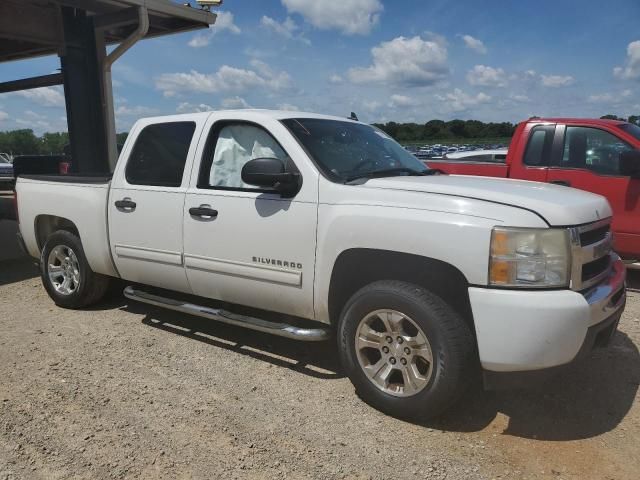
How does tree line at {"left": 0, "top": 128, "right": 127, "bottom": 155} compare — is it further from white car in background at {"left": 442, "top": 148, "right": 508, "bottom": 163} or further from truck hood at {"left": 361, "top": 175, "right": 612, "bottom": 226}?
truck hood at {"left": 361, "top": 175, "right": 612, "bottom": 226}

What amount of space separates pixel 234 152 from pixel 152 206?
838 mm

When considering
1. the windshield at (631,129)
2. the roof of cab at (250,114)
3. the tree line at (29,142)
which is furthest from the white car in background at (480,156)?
the tree line at (29,142)

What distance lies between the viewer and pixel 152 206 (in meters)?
4.38

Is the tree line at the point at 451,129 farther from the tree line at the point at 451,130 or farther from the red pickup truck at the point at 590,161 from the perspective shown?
the red pickup truck at the point at 590,161

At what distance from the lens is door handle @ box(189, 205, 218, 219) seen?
13.0 feet

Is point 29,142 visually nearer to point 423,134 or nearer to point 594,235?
point 423,134

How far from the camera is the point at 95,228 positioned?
16.0 feet

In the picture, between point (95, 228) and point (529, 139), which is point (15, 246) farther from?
point (529, 139)

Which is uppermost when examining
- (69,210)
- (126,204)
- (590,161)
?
(590,161)

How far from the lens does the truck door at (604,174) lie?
590cm

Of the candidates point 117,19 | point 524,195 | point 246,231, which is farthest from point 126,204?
point 117,19

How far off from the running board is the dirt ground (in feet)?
1.16

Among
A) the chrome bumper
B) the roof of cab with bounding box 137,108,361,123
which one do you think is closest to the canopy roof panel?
the roof of cab with bounding box 137,108,361,123

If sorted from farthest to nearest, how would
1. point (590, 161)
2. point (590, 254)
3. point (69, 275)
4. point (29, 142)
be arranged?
point (29, 142) → point (590, 161) → point (69, 275) → point (590, 254)
